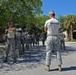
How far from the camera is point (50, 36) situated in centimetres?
1077

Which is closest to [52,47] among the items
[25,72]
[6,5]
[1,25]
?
[25,72]

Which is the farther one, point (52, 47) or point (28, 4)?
point (28, 4)

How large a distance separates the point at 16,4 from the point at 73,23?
165 feet

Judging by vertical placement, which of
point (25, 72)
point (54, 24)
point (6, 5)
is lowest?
point (25, 72)

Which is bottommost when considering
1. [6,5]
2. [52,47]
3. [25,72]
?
[25,72]

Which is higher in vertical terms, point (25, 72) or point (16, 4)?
point (16, 4)

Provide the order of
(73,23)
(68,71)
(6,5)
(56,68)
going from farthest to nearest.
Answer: (73,23), (6,5), (56,68), (68,71)

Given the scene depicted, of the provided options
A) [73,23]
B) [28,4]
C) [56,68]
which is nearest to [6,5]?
[28,4]

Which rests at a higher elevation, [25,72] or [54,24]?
[54,24]

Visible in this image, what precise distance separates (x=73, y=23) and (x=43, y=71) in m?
63.8

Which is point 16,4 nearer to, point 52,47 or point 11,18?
point 11,18

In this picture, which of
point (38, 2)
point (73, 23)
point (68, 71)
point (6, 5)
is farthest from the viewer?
point (73, 23)

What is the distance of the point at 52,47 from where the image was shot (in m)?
10.8

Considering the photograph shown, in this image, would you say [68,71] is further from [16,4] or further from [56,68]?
[16,4]
